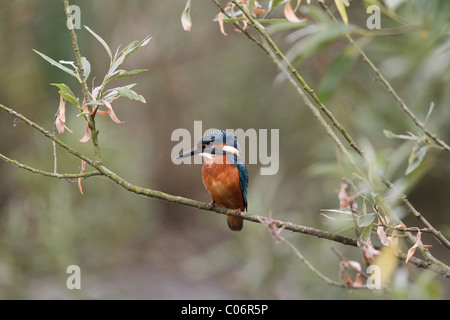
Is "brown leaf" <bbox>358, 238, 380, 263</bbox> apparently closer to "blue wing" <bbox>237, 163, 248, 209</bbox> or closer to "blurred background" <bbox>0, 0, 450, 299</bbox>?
"blurred background" <bbox>0, 0, 450, 299</bbox>

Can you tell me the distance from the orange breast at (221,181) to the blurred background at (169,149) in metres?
0.46

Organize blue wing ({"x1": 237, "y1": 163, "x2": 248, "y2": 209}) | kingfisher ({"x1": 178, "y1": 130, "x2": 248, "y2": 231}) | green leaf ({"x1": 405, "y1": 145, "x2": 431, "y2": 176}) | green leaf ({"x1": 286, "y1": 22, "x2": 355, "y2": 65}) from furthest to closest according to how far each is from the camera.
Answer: blue wing ({"x1": 237, "y1": 163, "x2": 248, "y2": 209}) → kingfisher ({"x1": 178, "y1": 130, "x2": 248, "y2": 231}) → green leaf ({"x1": 286, "y1": 22, "x2": 355, "y2": 65}) → green leaf ({"x1": 405, "y1": 145, "x2": 431, "y2": 176})

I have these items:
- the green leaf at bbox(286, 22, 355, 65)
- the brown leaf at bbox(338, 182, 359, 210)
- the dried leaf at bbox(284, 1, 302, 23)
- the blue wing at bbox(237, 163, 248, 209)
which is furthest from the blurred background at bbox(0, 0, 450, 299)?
the brown leaf at bbox(338, 182, 359, 210)

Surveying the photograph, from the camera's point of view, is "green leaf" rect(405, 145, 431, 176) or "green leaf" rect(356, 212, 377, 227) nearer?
"green leaf" rect(356, 212, 377, 227)

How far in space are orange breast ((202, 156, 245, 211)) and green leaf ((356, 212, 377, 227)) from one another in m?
1.18

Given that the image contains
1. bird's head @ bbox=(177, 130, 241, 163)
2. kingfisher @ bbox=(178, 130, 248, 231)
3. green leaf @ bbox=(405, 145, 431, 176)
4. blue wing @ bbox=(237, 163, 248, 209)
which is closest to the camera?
green leaf @ bbox=(405, 145, 431, 176)

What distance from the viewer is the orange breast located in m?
2.56

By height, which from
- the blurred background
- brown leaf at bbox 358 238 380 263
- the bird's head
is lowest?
brown leaf at bbox 358 238 380 263

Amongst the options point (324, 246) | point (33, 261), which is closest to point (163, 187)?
point (33, 261)

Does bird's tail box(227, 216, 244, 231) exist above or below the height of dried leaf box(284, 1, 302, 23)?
below

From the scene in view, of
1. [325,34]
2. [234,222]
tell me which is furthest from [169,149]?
[325,34]

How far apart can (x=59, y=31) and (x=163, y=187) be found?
3.50m

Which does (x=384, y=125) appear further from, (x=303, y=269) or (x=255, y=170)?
(x=255, y=170)

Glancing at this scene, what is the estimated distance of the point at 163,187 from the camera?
23.7 feet
